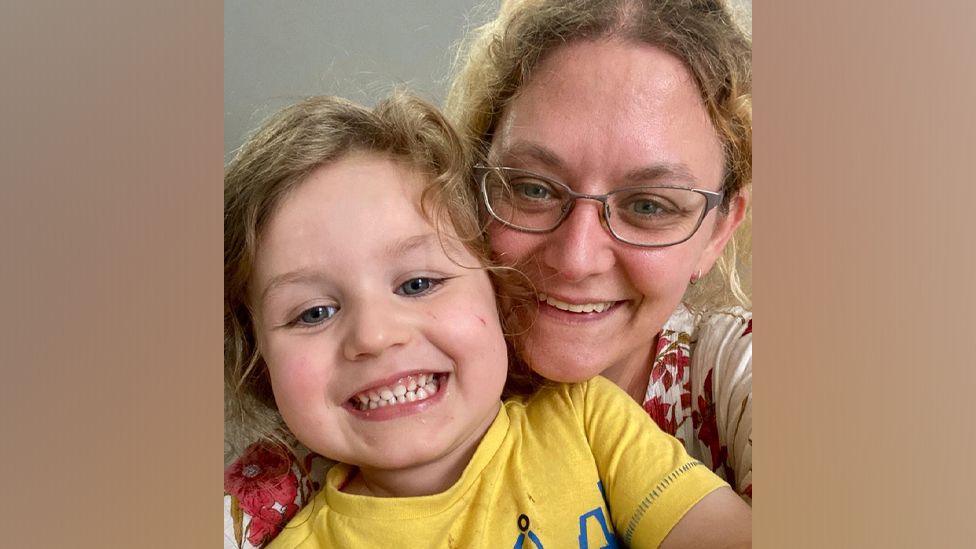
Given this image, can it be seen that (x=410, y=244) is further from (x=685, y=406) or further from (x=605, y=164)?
(x=685, y=406)

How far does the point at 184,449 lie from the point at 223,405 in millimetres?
91

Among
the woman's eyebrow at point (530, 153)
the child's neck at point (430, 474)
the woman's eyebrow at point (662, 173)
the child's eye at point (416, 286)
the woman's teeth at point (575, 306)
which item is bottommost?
the child's neck at point (430, 474)

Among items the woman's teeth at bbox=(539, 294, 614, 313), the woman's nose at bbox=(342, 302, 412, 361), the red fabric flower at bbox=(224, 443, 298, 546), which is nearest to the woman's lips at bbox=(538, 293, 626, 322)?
the woman's teeth at bbox=(539, 294, 614, 313)

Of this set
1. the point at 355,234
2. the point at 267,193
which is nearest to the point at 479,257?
the point at 355,234

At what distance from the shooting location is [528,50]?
1.76 metres

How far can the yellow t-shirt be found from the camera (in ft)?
5.54

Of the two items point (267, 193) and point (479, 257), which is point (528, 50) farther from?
point (267, 193)

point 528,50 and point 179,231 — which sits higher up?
point 528,50

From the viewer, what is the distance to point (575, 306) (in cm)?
176

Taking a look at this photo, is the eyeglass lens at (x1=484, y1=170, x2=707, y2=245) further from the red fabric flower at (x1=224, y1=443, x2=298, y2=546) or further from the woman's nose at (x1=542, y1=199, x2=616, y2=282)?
the red fabric flower at (x1=224, y1=443, x2=298, y2=546)

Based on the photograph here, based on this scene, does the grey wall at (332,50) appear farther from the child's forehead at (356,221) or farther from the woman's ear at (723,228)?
the woman's ear at (723,228)

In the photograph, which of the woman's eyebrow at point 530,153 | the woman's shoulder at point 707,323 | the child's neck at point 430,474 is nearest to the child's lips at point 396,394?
the child's neck at point 430,474

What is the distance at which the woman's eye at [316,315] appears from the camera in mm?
1652

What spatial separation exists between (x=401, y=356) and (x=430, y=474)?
189 millimetres
